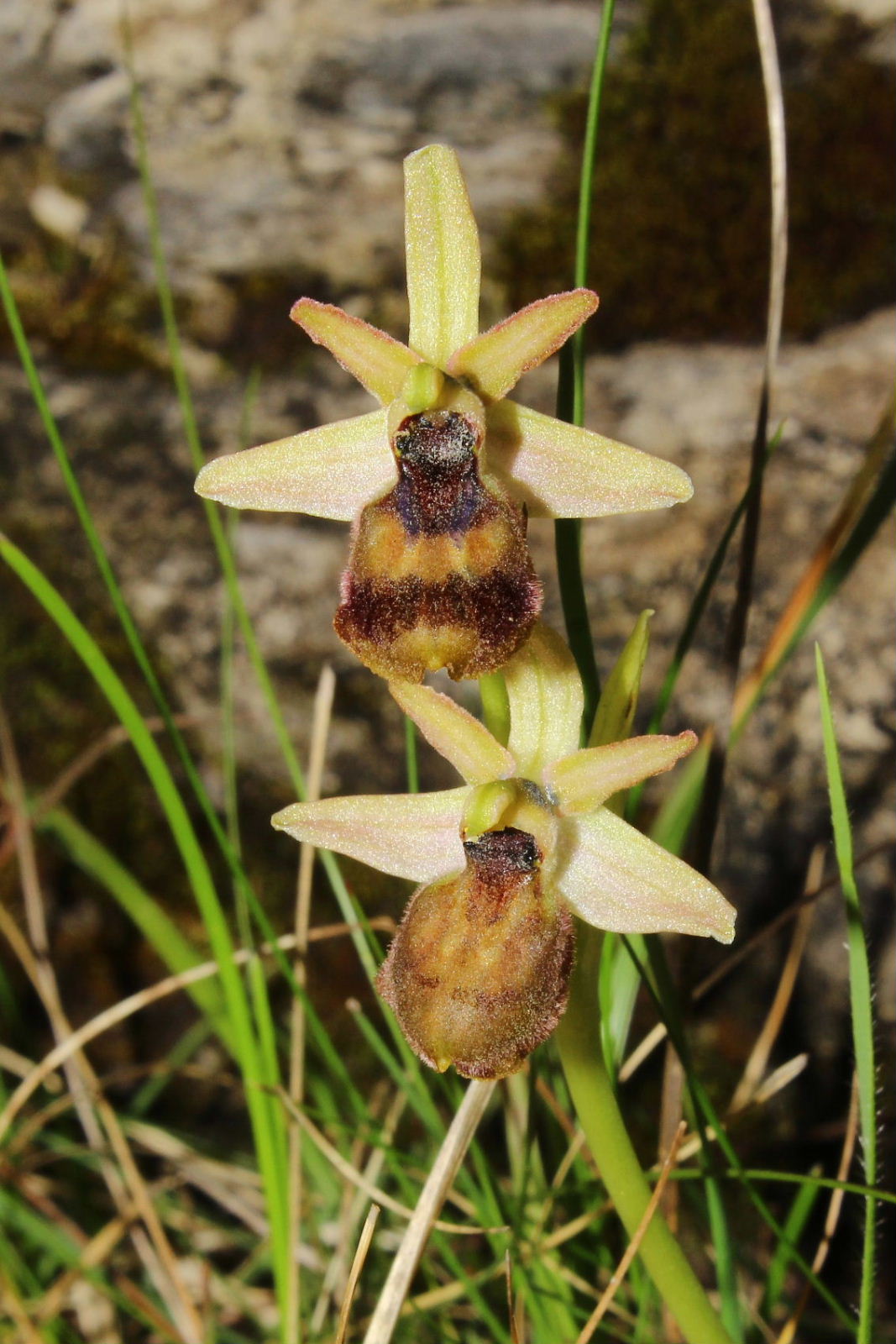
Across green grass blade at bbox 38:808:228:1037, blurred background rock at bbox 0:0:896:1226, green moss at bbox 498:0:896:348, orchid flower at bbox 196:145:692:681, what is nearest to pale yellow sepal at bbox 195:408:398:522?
orchid flower at bbox 196:145:692:681

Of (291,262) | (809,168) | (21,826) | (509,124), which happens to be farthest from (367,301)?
(21,826)

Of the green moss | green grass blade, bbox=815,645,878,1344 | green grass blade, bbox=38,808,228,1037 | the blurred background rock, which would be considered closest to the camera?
green grass blade, bbox=815,645,878,1344

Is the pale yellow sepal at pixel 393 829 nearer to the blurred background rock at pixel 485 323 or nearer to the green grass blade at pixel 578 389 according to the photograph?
the green grass blade at pixel 578 389

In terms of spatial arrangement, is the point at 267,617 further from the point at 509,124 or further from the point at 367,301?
the point at 509,124

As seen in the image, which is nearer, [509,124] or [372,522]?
[372,522]

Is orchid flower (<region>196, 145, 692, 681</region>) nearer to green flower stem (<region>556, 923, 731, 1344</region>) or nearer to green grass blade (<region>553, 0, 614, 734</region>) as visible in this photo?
green grass blade (<region>553, 0, 614, 734</region>)
